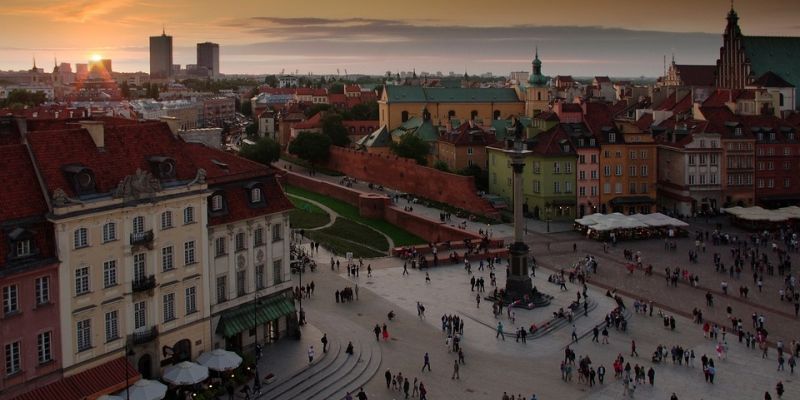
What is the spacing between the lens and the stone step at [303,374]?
1171 inches

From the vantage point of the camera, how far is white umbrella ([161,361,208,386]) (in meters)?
28.3

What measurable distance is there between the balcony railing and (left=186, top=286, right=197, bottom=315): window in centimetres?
292

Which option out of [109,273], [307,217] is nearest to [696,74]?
[307,217]

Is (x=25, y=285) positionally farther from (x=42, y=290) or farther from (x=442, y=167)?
(x=442, y=167)

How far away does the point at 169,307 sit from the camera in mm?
30344

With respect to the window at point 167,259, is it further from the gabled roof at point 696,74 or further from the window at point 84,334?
the gabled roof at point 696,74

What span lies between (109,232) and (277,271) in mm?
9124

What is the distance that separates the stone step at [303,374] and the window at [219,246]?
551cm

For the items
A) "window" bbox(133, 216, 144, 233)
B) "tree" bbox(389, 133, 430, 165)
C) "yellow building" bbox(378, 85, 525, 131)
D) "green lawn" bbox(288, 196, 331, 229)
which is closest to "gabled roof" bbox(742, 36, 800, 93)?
"yellow building" bbox(378, 85, 525, 131)

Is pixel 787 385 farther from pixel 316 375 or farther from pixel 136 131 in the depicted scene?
pixel 136 131

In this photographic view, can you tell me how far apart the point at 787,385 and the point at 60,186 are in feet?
89.2

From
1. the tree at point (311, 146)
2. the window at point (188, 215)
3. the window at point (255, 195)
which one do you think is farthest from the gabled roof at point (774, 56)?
the window at point (188, 215)

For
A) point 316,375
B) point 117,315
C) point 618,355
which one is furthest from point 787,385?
point 117,315

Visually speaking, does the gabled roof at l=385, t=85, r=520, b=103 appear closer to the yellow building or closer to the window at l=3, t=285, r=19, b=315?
the yellow building
